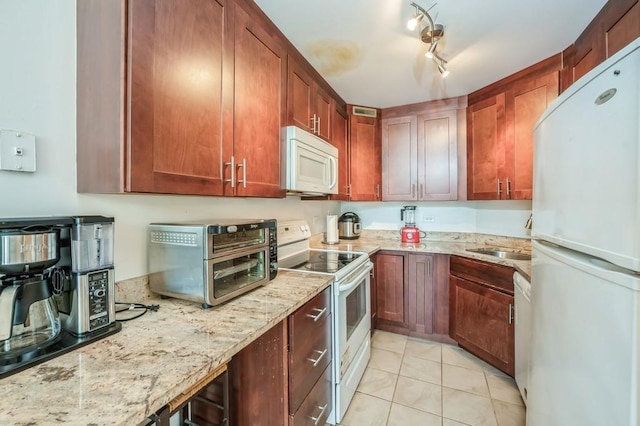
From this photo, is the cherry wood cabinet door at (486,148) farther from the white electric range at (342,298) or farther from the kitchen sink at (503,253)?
the white electric range at (342,298)

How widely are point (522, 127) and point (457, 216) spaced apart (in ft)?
3.60

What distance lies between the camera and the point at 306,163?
70.1 inches

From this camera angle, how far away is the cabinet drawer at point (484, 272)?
192cm

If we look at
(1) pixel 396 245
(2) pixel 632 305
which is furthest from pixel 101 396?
(1) pixel 396 245

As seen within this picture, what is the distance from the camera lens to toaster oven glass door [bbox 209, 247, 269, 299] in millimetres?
1080

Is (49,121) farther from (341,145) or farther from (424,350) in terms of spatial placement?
(424,350)

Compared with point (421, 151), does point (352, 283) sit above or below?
below

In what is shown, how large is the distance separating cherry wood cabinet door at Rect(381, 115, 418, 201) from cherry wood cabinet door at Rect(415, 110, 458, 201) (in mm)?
49

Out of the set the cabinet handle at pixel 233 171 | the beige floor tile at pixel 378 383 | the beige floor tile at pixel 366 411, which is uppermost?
the cabinet handle at pixel 233 171

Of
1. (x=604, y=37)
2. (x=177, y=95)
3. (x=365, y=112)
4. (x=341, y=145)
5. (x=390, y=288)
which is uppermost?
(x=365, y=112)

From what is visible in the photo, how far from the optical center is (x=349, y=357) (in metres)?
1.73

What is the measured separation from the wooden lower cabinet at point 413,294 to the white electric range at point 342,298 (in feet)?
1.78

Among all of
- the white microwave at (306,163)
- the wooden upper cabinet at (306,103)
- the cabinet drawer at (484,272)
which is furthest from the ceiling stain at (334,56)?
the cabinet drawer at (484,272)

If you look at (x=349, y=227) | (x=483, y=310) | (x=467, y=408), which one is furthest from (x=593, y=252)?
(x=349, y=227)
